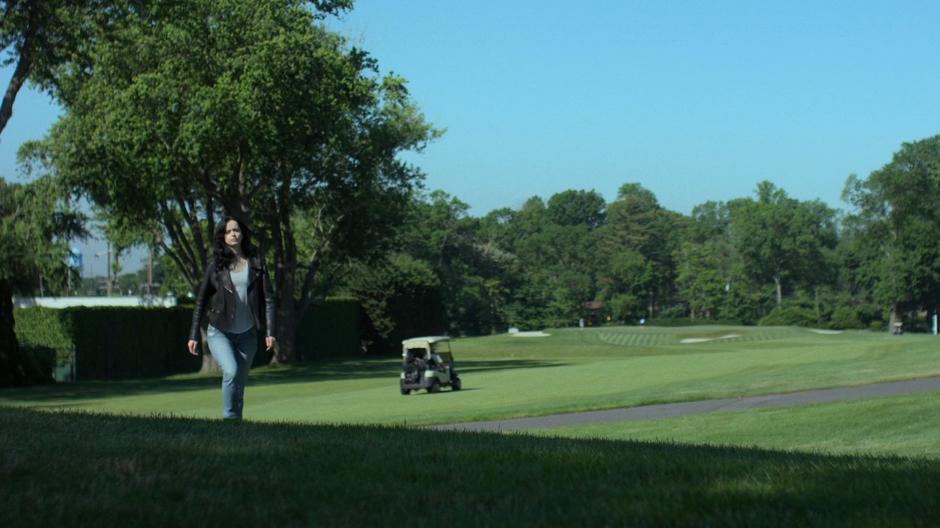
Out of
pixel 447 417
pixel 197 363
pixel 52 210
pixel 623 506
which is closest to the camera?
pixel 623 506

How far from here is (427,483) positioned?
6680 millimetres

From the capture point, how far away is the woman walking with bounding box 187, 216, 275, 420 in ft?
37.1

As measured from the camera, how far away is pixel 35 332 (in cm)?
4134

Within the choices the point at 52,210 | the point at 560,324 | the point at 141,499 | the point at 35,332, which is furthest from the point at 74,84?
the point at 560,324

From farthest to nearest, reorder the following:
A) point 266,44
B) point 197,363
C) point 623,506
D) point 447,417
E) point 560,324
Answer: point 560,324 < point 197,363 < point 266,44 < point 447,417 < point 623,506

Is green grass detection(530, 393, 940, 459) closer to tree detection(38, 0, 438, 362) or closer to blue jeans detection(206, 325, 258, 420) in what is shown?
blue jeans detection(206, 325, 258, 420)

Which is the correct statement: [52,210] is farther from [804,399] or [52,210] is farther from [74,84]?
[804,399]

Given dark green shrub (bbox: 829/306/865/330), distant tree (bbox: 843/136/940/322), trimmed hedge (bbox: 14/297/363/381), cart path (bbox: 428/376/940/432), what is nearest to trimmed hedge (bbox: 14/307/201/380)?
trimmed hedge (bbox: 14/297/363/381)

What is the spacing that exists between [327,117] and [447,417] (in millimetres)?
21644

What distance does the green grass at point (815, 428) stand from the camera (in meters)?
15.9

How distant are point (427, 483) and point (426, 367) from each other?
77.3 feet

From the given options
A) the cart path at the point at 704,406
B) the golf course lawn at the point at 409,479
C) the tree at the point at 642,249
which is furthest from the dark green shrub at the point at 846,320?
the golf course lawn at the point at 409,479

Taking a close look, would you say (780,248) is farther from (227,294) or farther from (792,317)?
(227,294)

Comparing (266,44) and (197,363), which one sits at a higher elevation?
(266,44)
